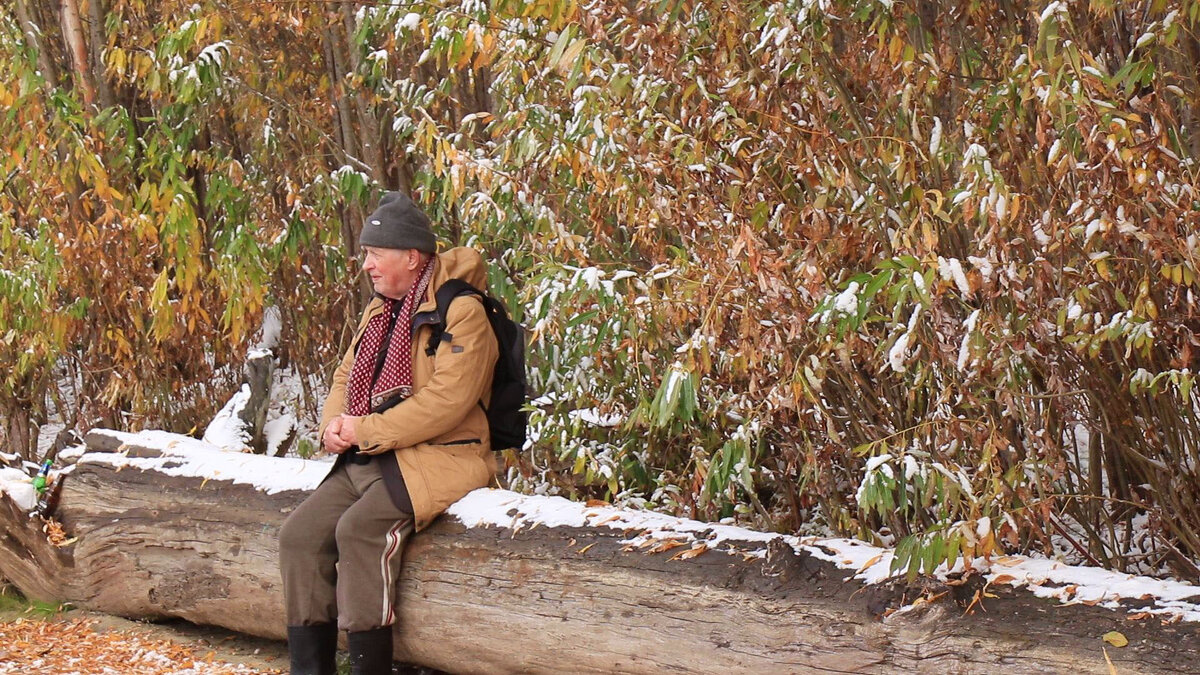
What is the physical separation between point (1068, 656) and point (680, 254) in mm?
1780

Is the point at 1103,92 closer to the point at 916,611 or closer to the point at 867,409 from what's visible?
the point at 916,611

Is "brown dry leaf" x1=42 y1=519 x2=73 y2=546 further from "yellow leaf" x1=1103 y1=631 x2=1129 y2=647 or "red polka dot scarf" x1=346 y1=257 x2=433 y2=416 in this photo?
"yellow leaf" x1=1103 y1=631 x2=1129 y2=647

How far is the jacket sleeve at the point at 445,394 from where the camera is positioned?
14.0 ft

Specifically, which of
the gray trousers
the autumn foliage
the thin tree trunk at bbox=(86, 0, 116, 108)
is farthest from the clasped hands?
the thin tree trunk at bbox=(86, 0, 116, 108)

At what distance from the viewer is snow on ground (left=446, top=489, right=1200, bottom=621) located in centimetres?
327

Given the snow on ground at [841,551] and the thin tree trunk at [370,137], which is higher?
the thin tree trunk at [370,137]

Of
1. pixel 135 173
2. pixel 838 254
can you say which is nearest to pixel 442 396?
pixel 838 254

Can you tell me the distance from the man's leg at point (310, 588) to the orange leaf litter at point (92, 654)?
490 mm

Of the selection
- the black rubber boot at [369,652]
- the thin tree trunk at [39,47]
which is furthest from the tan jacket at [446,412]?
the thin tree trunk at [39,47]

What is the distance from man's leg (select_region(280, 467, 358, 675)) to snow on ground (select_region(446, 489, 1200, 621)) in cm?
46

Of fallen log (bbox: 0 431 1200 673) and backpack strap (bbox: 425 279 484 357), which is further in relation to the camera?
backpack strap (bbox: 425 279 484 357)

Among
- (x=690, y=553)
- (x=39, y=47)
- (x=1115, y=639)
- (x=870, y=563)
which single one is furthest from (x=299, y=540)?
(x=39, y=47)

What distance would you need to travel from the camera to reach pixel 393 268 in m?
4.51

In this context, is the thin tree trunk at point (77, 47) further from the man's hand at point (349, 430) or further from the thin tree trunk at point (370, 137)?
the man's hand at point (349, 430)
